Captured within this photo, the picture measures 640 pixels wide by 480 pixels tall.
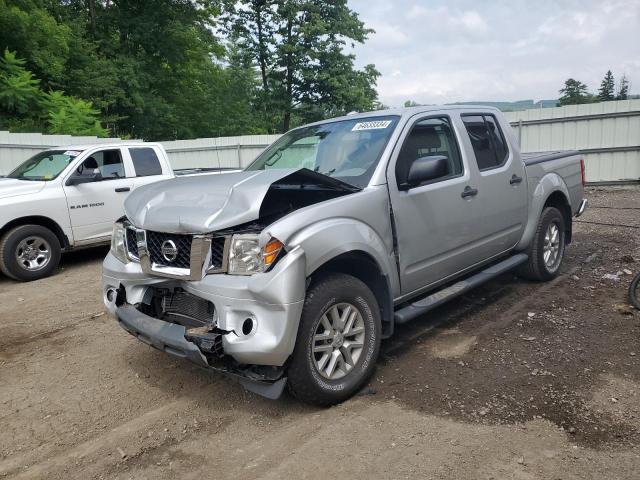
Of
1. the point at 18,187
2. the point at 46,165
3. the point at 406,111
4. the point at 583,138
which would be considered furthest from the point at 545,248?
the point at 583,138

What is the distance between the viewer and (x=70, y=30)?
19.6 metres

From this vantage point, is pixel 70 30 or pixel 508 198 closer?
pixel 508 198

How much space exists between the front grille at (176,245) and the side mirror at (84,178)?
4.74 m

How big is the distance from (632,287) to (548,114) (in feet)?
29.2

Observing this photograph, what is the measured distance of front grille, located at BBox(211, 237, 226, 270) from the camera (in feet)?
9.92

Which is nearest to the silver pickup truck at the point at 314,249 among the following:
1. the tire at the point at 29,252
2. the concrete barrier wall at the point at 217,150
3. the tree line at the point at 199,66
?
the tire at the point at 29,252

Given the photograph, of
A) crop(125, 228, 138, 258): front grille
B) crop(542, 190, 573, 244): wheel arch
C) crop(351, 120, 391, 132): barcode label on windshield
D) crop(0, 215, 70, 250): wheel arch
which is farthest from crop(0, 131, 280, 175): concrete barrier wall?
crop(125, 228, 138, 258): front grille

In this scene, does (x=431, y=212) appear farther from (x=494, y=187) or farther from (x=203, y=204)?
(x=203, y=204)

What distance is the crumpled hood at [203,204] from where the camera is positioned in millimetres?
3001

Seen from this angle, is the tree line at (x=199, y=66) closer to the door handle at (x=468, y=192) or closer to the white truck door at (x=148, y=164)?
the white truck door at (x=148, y=164)

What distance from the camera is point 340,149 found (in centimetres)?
412

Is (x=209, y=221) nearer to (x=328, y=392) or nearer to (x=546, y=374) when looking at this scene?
(x=328, y=392)

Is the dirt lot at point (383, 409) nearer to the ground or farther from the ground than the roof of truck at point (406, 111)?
nearer to the ground

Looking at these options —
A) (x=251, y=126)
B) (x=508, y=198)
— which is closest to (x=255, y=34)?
(x=251, y=126)
